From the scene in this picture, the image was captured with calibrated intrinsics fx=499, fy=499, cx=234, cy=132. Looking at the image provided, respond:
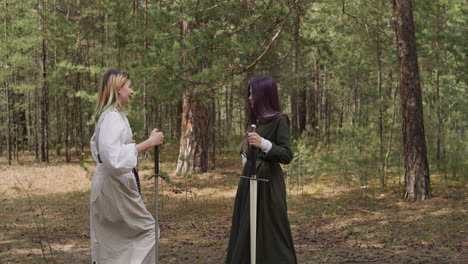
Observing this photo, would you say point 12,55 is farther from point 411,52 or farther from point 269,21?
point 411,52

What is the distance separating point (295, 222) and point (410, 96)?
11.3 feet

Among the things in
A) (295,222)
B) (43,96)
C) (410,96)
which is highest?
(43,96)

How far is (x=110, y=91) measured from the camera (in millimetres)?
3635

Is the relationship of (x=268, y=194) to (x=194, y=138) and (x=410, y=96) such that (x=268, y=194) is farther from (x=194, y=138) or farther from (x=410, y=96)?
(x=194, y=138)

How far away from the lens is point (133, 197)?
12.1 feet

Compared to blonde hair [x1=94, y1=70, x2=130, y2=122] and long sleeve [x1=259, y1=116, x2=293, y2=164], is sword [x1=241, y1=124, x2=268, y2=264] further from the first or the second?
blonde hair [x1=94, y1=70, x2=130, y2=122]

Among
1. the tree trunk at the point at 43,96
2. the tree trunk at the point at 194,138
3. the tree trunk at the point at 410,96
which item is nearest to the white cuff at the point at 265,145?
the tree trunk at the point at 410,96

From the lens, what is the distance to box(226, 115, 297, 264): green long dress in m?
4.10

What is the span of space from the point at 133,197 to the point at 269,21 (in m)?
6.68

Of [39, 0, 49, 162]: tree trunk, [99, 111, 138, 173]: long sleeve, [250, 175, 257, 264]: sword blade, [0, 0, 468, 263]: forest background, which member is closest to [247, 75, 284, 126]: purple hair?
[250, 175, 257, 264]: sword blade

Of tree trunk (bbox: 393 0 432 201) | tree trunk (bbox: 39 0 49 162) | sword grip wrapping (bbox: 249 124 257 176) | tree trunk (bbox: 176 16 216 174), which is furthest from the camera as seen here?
tree trunk (bbox: 39 0 49 162)

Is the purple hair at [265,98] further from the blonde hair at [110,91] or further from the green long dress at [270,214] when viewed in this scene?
the blonde hair at [110,91]

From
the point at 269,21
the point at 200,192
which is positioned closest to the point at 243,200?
the point at 269,21

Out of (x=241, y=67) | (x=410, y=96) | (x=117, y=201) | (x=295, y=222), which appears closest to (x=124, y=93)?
(x=117, y=201)
